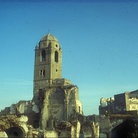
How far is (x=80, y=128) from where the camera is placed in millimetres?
35281

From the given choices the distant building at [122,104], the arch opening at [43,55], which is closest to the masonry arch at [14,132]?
the distant building at [122,104]

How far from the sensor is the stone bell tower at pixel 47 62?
43438 mm

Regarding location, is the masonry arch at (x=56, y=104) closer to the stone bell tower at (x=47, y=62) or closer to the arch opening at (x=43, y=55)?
the stone bell tower at (x=47, y=62)

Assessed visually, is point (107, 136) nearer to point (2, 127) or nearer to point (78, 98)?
point (78, 98)

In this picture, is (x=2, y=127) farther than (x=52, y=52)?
No

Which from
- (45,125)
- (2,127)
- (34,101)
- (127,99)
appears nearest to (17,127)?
(2,127)

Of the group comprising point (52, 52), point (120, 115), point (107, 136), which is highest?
point (52, 52)

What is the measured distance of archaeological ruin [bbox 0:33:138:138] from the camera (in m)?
33.1

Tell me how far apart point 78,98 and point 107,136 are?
817 cm

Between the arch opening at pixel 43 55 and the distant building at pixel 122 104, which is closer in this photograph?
the distant building at pixel 122 104

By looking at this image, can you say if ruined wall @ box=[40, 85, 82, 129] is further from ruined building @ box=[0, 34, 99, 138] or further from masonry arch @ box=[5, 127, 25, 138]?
masonry arch @ box=[5, 127, 25, 138]

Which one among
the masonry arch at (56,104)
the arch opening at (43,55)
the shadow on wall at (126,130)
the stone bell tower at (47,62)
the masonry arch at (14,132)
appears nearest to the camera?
the shadow on wall at (126,130)

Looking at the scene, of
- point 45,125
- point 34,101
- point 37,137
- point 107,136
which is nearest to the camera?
point 37,137

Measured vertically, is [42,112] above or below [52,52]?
below
